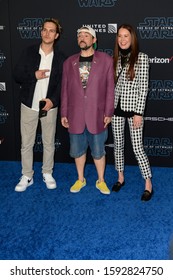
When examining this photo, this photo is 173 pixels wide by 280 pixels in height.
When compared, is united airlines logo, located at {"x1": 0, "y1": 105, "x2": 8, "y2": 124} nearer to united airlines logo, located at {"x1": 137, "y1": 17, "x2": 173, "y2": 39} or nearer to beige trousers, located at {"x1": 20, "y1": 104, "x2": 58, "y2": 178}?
beige trousers, located at {"x1": 20, "y1": 104, "x2": 58, "y2": 178}

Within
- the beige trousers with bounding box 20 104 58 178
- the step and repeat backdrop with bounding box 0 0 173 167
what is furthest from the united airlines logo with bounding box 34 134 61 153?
the beige trousers with bounding box 20 104 58 178

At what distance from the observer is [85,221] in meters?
3.80

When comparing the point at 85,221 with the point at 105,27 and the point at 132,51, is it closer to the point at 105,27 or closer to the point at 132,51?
the point at 132,51

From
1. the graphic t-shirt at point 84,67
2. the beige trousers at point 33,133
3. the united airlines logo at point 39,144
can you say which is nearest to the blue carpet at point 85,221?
the beige trousers at point 33,133

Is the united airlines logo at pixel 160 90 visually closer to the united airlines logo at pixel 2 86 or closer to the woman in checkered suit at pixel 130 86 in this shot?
the woman in checkered suit at pixel 130 86

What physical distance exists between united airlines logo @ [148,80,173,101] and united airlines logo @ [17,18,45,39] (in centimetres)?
154

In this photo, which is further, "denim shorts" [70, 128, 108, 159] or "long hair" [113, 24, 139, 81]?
"denim shorts" [70, 128, 108, 159]

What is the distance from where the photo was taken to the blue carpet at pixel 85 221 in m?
3.33

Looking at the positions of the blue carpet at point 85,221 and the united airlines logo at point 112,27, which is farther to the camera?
the united airlines logo at point 112,27

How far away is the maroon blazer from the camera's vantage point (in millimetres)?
3844

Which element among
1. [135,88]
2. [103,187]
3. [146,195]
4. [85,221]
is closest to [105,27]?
[135,88]

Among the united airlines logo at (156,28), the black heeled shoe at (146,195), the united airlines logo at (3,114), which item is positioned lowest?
the black heeled shoe at (146,195)

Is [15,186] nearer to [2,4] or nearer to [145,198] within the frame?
[145,198]

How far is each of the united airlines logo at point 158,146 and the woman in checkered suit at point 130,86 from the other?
0.89m
